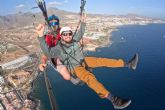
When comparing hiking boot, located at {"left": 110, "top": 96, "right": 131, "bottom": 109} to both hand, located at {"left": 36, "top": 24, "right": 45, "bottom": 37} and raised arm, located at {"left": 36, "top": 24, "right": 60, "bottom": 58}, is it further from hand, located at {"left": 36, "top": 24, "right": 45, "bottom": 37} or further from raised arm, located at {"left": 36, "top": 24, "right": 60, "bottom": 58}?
hand, located at {"left": 36, "top": 24, "right": 45, "bottom": 37}

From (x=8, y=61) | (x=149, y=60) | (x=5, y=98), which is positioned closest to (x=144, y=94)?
(x=149, y=60)

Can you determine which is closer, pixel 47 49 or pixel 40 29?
pixel 40 29

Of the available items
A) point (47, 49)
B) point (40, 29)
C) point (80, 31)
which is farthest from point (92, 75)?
point (80, 31)

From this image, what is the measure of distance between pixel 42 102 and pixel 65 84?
8.53 meters

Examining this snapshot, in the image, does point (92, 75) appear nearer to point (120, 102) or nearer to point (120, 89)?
point (120, 102)

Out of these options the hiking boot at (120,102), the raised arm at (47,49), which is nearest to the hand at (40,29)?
the raised arm at (47,49)

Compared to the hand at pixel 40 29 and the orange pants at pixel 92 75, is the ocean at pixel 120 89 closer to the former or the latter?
the orange pants at pixel 92 75

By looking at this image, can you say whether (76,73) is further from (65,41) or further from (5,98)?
(5,98)

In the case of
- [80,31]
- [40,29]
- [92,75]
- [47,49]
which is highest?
[40,29]

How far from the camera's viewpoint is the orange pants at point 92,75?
432 cm

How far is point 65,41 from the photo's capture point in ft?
16.3

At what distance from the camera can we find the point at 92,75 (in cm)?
451

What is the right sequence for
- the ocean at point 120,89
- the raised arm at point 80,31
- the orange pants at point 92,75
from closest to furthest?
the orange pants at point 92,75 → the raised arm at point 80,31 → the ocean at point 120,89

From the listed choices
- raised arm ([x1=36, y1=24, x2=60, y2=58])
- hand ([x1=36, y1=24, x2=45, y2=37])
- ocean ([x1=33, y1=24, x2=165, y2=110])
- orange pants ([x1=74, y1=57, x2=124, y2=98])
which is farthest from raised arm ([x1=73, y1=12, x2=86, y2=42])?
ocean ([x1=33, y1=24, x2=165, y2=110])
